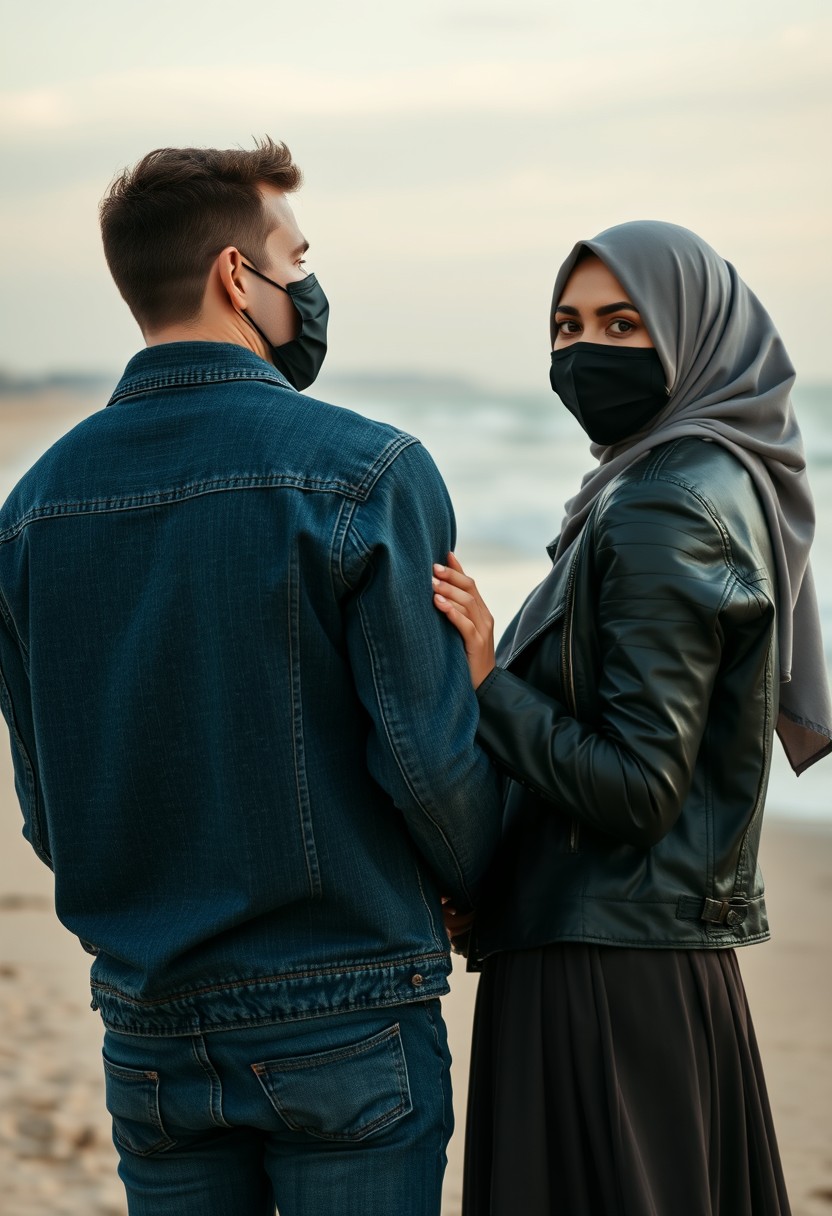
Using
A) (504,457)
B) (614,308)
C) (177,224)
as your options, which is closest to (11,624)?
(177,224)

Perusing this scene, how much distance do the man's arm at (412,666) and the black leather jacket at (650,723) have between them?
120 mm

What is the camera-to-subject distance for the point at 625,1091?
2076 mm

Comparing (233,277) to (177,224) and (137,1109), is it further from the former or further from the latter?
(137,1109)

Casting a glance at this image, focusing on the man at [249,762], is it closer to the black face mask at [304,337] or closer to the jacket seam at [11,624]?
the jacket seam at [11,624]

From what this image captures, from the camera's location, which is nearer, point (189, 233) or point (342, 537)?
point (342, 537)

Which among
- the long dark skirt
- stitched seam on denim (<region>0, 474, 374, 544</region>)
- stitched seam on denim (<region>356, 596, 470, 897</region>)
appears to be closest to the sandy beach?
the long dark skirt

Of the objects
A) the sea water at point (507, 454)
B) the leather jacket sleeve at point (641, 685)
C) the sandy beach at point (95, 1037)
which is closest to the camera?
the leather jacket sleeve at point (641, 685)

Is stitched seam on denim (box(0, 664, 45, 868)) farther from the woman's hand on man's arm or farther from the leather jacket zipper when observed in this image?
the leather jacket zipper

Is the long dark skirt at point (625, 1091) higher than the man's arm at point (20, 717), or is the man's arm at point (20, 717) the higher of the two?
the man's arm at point (20, 717)

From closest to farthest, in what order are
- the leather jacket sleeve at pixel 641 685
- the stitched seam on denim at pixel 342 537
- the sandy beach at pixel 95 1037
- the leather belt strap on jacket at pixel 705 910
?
the stitched seam on denim at pixel 342 537 < the leather jacket sleeve at pixel 641 685 < the leather belt strap on jacket at pixel 705 910 < the sandy beach at pixel 95 1037

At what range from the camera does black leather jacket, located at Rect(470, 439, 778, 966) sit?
2.00 metres

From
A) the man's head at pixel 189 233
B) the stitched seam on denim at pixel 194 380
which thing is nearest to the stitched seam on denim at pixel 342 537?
the stitched seam on denim at pixel 194 380

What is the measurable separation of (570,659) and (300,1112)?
763mm

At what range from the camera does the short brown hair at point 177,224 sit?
6.84 ft
